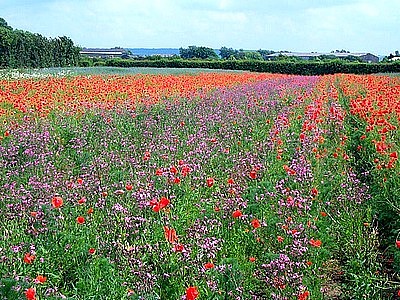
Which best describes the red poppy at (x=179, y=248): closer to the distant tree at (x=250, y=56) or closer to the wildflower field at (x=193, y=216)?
the wildflower field at (x=193, y=216)

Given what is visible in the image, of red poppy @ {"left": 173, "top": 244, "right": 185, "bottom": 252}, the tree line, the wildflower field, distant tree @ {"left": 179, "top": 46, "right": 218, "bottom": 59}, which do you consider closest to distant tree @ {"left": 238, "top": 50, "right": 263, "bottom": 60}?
distant tree @ {"left": 179, "top": 46, "right": 218, "bottom": 59}

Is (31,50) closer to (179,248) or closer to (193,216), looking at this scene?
(193,216)

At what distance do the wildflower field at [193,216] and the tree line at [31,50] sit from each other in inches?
1230

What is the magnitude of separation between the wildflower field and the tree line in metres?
31.2

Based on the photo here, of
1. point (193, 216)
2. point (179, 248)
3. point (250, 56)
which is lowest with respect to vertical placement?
point (250, 56)

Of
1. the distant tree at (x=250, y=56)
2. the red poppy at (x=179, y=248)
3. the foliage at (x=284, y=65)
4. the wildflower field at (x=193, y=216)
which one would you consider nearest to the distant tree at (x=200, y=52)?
the distant tree at (x=250, y=56)

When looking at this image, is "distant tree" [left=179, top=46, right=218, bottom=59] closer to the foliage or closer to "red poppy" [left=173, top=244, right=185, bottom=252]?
the foliage

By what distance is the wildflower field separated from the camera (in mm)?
3902

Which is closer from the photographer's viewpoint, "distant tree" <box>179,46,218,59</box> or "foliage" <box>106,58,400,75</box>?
"foliage" <box>106,58,400,75</box>

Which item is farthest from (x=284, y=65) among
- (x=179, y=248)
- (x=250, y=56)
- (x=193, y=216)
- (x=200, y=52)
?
(x=179, y=248)

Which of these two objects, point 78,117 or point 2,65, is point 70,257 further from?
point 2,65

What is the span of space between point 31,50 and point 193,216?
37.3 m

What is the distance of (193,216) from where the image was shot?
17.1 ft

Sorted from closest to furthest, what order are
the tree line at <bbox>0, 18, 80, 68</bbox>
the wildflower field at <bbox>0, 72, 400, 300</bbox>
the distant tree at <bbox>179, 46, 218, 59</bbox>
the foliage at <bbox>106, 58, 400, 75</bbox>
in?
1. the wildflower field at <bbox>0, 72, 400, 300</bbox>
2. the tree line at <bbox>0, 18, 80, 68</bbox>
3. the foliage at <bbox>106, 58, 400, 75</bbox>
4. the distant tree at <bbox>179, 46, 218, 59</bbox>
